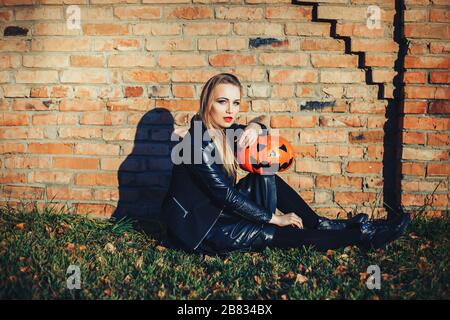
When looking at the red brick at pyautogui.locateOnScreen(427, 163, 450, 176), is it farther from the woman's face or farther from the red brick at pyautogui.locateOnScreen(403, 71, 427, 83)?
the woman's face

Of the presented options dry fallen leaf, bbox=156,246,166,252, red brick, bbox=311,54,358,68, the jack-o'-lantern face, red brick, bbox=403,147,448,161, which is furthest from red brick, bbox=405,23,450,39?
dry fallen leaf, bbox=156,246,166,252

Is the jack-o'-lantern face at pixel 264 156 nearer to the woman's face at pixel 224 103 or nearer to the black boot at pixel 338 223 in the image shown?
the woman's face at pixel 224 103

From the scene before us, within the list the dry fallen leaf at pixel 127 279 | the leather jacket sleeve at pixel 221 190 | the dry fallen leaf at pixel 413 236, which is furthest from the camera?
the dry fallen leaf at pixel 413 236

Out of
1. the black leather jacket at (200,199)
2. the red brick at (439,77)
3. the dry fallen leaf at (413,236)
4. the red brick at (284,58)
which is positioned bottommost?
the dry fallen leaf at (413,236)

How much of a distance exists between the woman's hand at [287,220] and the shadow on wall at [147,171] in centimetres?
108

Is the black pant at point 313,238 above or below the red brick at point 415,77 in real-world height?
below

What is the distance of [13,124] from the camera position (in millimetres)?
3293

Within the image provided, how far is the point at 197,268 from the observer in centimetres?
254

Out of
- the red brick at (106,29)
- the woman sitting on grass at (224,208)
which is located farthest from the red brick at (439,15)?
the red brick at (106,29)

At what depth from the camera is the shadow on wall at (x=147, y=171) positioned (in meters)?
3.28

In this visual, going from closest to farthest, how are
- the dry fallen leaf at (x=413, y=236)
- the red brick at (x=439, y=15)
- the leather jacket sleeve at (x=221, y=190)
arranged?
the leather jacket sleeve at (x=221, y=190) → the dry fallen leaf at (x=413, y=236) → the red brick at (x=439, y=15)

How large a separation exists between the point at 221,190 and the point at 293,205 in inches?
27.7

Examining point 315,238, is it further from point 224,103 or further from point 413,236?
point 224,103
